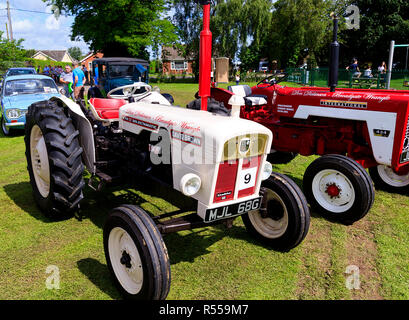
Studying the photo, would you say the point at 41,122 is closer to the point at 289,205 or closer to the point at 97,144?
the point at 97,144

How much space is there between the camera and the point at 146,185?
360cm

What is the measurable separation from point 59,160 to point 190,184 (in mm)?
1662

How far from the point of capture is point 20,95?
29.8 feet

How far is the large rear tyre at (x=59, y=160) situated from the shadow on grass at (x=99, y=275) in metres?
0.77

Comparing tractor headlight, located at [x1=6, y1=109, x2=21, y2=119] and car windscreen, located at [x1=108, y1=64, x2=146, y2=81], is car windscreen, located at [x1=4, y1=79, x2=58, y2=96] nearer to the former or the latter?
tractor headlight, located at [x1=6, y1=109, x2=21, y2=119]

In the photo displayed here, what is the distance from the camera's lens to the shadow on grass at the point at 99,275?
2.79m

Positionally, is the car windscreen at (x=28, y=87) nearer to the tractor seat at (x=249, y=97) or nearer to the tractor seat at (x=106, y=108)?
the tractor seat at (x=249, y=97)

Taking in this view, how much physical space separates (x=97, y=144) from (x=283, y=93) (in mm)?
2831

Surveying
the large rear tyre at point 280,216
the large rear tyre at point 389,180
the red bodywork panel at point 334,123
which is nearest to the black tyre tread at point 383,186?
the large rear tyre at point 389,180

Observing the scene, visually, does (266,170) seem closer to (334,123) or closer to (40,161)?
(334,123)

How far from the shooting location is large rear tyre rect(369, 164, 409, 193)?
4.91m

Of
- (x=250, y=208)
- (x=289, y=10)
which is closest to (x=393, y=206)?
(x=250, y=208)
